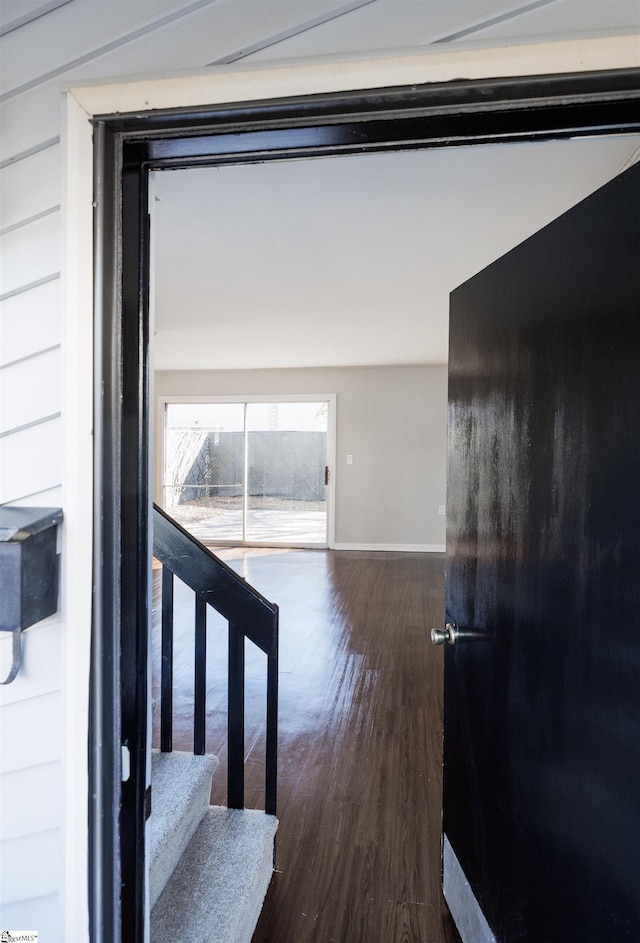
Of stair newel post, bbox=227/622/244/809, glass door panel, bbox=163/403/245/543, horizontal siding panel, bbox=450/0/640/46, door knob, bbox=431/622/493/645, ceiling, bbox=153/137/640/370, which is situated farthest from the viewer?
glass door panel, bbox=163/403/245/543

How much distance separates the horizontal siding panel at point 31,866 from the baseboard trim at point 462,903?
3.58ft

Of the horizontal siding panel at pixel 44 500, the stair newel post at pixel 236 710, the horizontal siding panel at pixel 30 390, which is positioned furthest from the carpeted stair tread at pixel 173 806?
the horizontal siding panel at pixel 30 390

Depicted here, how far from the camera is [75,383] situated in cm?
80

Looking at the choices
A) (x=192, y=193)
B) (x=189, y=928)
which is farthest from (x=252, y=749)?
(x=192, y=193)

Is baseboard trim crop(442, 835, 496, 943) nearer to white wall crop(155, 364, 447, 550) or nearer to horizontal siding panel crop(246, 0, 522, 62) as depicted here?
horizontal siding panel crop(246, 0, 522, 62)

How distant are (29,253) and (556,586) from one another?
1.11 m

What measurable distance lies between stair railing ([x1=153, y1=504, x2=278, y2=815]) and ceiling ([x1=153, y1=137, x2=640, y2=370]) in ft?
3.54

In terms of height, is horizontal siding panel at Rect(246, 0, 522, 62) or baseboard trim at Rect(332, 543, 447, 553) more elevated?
horizontal siding panel at Rect(246, 0, 522, 62)

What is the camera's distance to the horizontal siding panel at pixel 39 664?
0.81m

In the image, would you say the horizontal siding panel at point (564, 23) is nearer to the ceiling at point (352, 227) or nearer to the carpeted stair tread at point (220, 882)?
the ceiling at point (352, 227)

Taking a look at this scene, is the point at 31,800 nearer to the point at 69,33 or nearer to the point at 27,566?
the point at 27,566

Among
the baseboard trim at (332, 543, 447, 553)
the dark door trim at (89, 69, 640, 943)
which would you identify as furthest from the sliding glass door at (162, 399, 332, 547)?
the dark door trim at (89, 69, 640, 943)

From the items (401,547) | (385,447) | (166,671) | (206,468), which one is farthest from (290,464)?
(166,671)

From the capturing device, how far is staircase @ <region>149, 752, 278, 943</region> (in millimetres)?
1302
